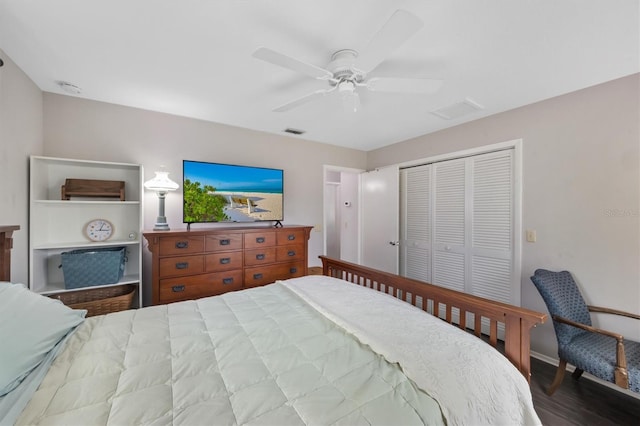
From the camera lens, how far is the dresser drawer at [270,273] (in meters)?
2.76

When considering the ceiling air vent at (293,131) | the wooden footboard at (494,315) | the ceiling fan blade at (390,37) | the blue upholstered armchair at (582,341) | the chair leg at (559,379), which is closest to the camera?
the ceiling fan blade at (390,37)

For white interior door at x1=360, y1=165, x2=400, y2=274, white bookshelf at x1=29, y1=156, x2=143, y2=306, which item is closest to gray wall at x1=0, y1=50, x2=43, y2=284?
white bookshelf at x1=29, y1=156, x2=143, y2=306

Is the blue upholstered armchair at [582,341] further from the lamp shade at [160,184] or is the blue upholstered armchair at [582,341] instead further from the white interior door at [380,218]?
the lamp shade at [160,184]

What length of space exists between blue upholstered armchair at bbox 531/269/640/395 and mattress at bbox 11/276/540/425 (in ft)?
3.68

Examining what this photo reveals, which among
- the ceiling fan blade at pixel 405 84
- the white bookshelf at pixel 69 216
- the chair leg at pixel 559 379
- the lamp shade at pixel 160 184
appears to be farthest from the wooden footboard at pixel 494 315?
the white bookshelf at pixel 69 216

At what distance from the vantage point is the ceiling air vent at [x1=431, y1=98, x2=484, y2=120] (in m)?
2.48

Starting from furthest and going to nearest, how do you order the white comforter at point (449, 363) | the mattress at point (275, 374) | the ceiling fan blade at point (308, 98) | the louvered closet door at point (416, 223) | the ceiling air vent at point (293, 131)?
the louvered closet door at point (416, 223), the ceiling air vent at point (293, 131), the ceiling fan blade at point (308, 98), the white comforter at point (449, 363), the mattress at point (275, 374)

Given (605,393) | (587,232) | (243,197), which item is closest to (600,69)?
(587,232)

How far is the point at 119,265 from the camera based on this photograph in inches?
89.1

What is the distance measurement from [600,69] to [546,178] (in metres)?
0.90

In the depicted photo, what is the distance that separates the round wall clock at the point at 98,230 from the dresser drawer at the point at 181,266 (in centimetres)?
65

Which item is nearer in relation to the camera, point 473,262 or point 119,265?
point 119,265

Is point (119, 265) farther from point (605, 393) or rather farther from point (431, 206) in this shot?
point (605, 393)

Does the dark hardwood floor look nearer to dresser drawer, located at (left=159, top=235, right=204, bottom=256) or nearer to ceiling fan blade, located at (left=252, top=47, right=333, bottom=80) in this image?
ceiling fan blade, located at (left=252, top=47, right=333, bottom=80)
